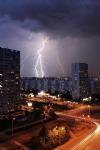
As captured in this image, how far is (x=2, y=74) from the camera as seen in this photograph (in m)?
59.7

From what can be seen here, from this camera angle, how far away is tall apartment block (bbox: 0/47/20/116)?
59188 millimetres

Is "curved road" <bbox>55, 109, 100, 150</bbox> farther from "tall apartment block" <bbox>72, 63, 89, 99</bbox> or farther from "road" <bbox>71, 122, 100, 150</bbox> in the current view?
"tall apartment block" <bbox>72, 63, 89, 99</bbox>

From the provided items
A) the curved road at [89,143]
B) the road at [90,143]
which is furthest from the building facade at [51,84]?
the road at [90,143]

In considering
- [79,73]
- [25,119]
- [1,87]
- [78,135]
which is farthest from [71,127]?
[79,73]

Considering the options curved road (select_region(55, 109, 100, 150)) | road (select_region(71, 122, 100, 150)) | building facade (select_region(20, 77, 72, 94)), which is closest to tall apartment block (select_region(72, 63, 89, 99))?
building facade (select_region(20, 77, 72, 94))

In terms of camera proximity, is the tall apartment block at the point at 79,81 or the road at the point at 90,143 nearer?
the road at the point at 90,143

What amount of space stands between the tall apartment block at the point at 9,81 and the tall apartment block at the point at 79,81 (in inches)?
1785

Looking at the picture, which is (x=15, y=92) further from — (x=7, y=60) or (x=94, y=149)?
(x=94, y=149)

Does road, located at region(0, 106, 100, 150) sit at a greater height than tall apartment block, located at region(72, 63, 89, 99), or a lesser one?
lesser

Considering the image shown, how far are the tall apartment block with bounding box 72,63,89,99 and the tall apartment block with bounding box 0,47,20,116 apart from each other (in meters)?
45.3

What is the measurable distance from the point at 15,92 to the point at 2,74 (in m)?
6.34

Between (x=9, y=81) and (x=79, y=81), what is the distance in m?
49.3

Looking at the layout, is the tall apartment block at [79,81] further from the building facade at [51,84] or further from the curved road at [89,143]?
the curved road at [89,143]

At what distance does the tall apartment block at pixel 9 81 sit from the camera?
194 ft
